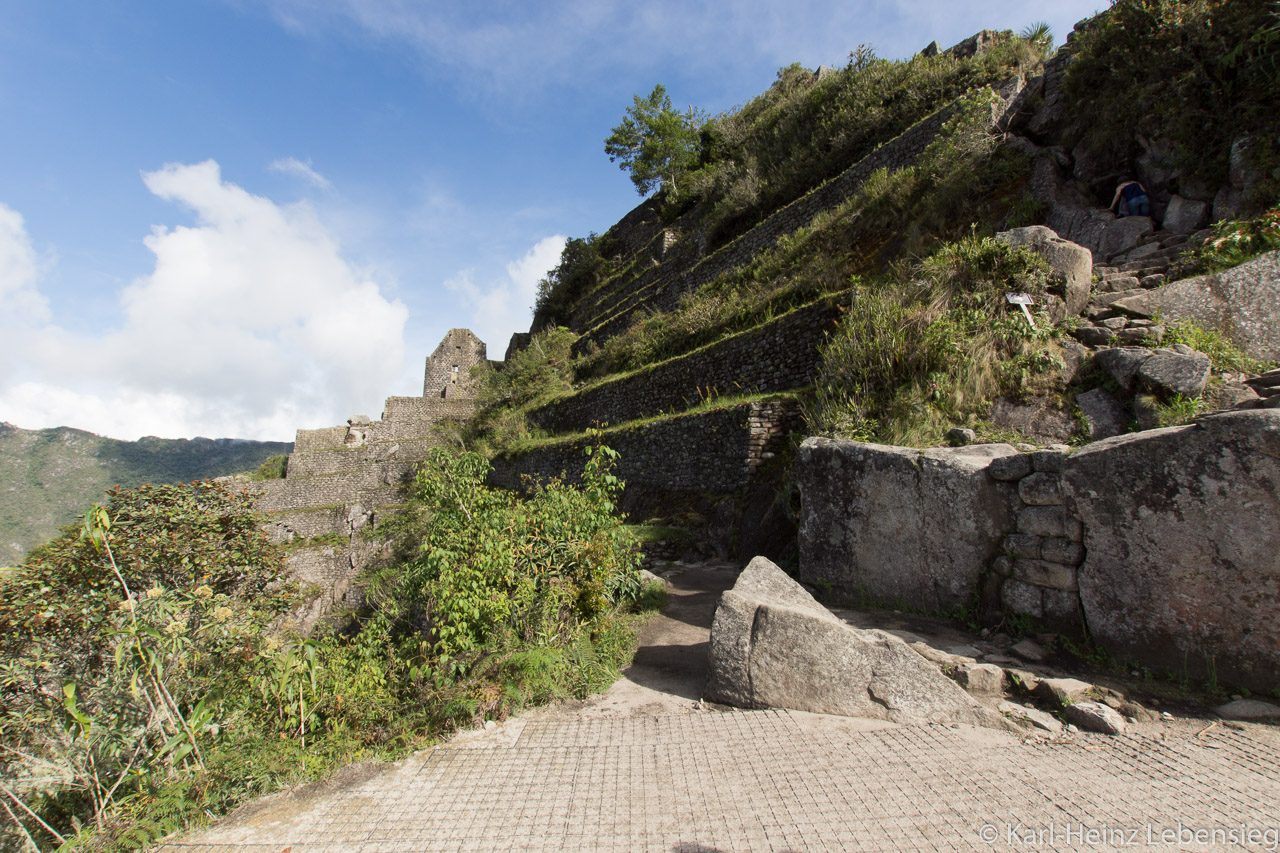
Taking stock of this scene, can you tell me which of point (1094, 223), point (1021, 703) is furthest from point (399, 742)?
point (1094, 223)

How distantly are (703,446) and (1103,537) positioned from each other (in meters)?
6.56

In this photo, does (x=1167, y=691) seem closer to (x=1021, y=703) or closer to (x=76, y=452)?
(x=1021, y=703)

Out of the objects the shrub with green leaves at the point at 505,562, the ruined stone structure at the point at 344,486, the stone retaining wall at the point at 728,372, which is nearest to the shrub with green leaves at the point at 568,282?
the ruined stone structure at the point at 344,486

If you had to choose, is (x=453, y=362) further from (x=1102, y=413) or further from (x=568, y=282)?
(x=1102, y=413)

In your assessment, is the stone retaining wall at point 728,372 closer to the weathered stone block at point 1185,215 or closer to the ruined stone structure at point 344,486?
the weathered stone block at point 1185,215

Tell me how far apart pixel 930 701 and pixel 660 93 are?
127ft

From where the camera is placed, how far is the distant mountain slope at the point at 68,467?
28.2m

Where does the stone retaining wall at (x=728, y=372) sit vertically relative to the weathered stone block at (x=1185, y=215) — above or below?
below

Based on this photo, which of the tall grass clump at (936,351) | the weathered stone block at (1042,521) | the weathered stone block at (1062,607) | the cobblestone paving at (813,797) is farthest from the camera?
the tall grass clump at (936,351)

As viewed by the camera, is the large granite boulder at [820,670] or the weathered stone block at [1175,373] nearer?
the large granite boulder at [820,670]

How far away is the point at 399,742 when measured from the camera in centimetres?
335

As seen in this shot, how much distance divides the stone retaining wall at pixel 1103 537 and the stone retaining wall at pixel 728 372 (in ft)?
15.3

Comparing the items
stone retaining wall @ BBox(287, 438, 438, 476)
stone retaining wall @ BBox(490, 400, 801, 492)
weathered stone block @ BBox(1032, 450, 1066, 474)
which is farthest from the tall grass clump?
stone retaining wall @ BBox(287, 438, 438, 476)

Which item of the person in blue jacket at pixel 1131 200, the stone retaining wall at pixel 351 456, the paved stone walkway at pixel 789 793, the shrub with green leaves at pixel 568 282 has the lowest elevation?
the paved stone walkway at pixel 789 793
